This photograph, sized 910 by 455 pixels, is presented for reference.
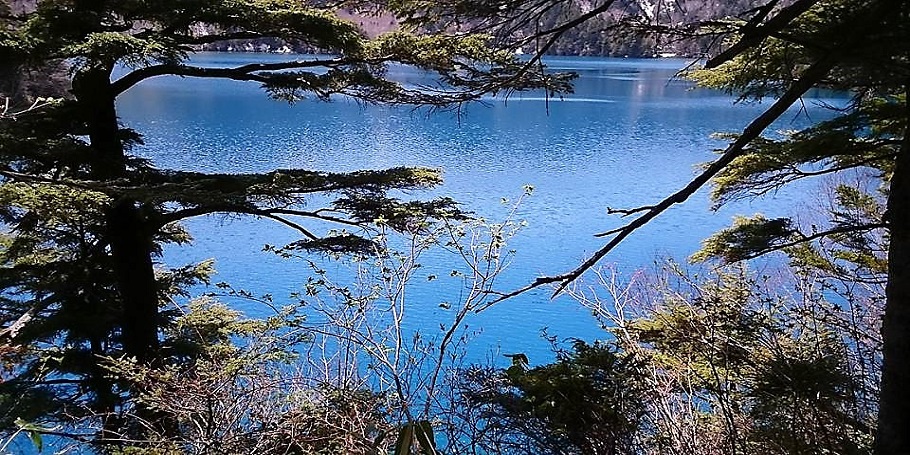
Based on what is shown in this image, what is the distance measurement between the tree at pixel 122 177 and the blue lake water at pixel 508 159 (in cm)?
115

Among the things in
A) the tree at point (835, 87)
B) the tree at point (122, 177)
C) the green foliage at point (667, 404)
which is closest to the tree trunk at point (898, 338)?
the tree at point (835, 87)

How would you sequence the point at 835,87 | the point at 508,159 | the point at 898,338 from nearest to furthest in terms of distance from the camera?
the point at 898,338 < the point at 835,87 < the point at 508,159

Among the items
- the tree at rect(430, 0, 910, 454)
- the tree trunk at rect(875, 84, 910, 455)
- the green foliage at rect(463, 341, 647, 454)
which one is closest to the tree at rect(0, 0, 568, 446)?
the tree at rect(430, 0, 910, 454)

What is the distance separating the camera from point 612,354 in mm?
3232

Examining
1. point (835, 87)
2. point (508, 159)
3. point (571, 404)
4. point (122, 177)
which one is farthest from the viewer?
point (508, 159)

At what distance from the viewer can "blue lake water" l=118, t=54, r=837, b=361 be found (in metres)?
8.94

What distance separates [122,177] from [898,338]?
4371 mm

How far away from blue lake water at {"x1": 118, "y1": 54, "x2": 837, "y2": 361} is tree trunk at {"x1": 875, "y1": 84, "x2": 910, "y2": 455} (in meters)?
2.18

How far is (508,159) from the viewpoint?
1577cm

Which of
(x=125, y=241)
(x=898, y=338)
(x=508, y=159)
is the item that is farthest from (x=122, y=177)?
(x=508, y=159)

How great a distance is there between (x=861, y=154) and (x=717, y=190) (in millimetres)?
977

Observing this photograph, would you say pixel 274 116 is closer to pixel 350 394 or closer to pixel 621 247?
pixel 621 247

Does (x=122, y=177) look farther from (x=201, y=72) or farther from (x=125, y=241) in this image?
(x=201, y=72)

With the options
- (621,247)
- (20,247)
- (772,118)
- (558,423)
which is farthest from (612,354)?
(621,247)
